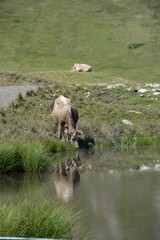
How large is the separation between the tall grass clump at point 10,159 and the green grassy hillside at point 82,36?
61307 millimetres

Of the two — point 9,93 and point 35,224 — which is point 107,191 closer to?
point 35,224

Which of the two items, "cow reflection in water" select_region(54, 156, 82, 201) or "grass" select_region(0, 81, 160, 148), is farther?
"grass" select_region(0, 81, 160, 148)

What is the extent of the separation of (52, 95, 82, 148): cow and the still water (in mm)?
4604

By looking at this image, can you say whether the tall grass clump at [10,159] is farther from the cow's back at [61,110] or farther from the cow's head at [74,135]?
the cow's back at [61,110]

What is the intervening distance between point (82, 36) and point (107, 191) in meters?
92.5

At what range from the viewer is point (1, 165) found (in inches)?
701

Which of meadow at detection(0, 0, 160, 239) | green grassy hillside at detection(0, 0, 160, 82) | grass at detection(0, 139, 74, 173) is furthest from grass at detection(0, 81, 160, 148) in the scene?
green grassy hillside at detection(0, 0, 160, 82)

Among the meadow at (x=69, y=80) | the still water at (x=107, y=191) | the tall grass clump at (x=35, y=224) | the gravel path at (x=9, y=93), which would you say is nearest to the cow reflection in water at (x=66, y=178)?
the still water at (x=107, y=191)

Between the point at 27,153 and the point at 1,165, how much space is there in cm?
90

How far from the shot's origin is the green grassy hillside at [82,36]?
9125cm

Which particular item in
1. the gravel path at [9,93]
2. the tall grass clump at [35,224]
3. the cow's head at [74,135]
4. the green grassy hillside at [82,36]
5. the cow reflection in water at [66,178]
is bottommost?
the green grassy hillside at [82,36]

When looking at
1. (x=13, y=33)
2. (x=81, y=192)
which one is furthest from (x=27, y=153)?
(x=13, y=33)

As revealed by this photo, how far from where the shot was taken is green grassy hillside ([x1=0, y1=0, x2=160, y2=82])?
9125cm

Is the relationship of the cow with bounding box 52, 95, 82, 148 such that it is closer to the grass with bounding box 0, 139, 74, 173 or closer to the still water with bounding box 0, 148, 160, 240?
the still water with bounding box 0, 148, 160, 240
